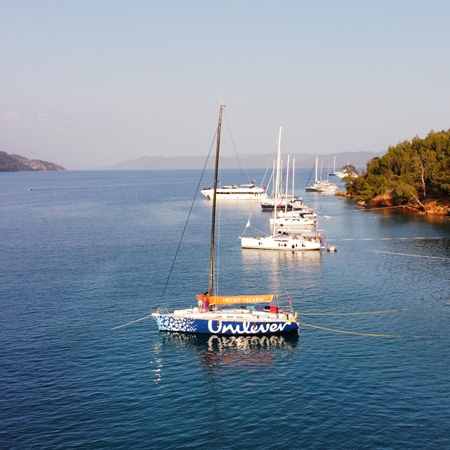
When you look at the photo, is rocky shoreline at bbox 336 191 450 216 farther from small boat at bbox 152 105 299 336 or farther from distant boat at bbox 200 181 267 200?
small boat at bbox 152 105 299 336

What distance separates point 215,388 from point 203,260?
42.6 m

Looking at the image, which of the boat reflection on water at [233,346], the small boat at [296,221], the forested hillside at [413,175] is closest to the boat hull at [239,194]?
the forested hillside at [413,175]

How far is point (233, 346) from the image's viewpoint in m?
44.8

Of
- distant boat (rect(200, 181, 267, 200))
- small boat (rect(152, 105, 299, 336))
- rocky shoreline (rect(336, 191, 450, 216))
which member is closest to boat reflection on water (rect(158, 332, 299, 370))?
small boat (rect(152, 105, 299, 336))

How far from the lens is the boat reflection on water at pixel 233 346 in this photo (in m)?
41.9

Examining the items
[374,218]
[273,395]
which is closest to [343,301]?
[273,395]

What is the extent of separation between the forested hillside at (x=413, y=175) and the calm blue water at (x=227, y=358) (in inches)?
1924

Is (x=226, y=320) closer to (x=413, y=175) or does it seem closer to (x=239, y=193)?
(x=413, y=175)

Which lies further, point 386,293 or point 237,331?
point 386,293

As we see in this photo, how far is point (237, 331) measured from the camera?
151ft

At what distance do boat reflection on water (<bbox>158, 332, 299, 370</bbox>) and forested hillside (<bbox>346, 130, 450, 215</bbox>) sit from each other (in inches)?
3431

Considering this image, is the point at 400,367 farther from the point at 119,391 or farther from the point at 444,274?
the point at 444,274

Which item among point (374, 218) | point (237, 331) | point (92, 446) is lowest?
point (92, 446)

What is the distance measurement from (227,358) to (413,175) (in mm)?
110798
